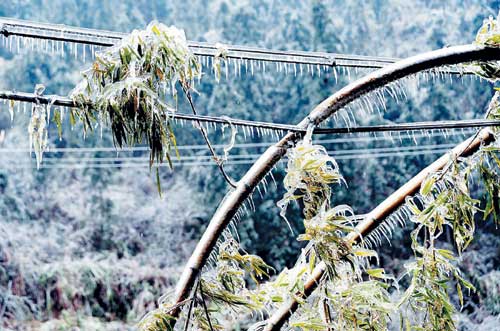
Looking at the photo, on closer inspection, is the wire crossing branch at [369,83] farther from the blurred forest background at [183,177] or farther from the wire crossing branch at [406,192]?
the blurred forest background at [183,177]

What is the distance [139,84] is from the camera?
0.66 metres

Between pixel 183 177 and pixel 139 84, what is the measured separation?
450 centimetres

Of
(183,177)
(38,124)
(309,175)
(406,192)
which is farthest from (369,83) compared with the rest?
(183,177)

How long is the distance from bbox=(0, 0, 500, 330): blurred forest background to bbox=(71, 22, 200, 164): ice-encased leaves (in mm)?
3283

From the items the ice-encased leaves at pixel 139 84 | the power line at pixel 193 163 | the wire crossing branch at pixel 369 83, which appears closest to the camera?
the ice-encased leaves at pixel 139 84

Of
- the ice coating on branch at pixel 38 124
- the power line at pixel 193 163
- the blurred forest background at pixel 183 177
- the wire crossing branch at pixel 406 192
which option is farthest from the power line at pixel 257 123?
the power line at pixel 193 163

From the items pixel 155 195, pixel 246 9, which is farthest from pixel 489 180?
pixel 246 9

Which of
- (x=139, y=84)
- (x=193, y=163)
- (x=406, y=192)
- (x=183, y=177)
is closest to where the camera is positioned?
(x=139, y=84)

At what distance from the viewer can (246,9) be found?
222 inches

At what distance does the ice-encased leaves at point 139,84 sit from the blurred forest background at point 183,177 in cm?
328

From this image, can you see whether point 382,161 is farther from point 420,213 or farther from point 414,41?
point 420,213

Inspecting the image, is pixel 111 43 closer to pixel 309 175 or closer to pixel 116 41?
pixel 116 41

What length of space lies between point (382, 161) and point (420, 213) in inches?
159

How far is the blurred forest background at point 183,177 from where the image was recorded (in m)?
4.12
